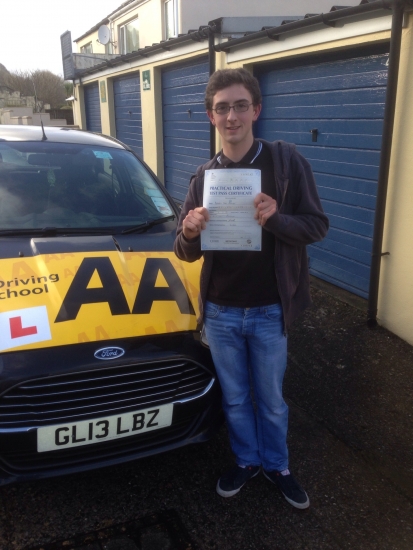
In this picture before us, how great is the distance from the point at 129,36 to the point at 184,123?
29.4 feet

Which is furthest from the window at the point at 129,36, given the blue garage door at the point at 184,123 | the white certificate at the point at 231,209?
the white certificate at the point at 231,209

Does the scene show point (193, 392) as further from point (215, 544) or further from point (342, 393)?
point (342, 393)

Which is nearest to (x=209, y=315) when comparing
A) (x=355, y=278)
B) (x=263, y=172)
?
(x=263, y=172)

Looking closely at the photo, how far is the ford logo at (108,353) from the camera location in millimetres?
2135

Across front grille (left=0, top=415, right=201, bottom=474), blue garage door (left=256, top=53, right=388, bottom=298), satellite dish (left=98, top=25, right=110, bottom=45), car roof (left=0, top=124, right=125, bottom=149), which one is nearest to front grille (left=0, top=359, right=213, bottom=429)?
front grille (left=0, top=415, right=201, bottom=474)

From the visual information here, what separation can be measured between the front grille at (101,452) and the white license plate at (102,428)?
4 cm

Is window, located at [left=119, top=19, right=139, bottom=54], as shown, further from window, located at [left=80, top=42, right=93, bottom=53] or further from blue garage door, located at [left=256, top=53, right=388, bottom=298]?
blue garage door, located at [left=256, top=53, right=388, bottom=298]

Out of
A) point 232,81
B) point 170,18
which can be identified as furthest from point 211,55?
point 170,18

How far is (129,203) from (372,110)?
2.44 m

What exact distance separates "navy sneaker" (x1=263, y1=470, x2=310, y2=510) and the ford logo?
1.03 meters

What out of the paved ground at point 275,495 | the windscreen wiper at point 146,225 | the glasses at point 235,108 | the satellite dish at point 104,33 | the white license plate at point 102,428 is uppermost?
the satellite dish at point 104,33

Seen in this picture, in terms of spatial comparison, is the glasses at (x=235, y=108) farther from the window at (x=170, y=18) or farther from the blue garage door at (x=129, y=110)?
the window at (x=170, y=18)

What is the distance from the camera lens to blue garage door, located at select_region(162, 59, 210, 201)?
8117mm

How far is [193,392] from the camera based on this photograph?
235 centimetres
